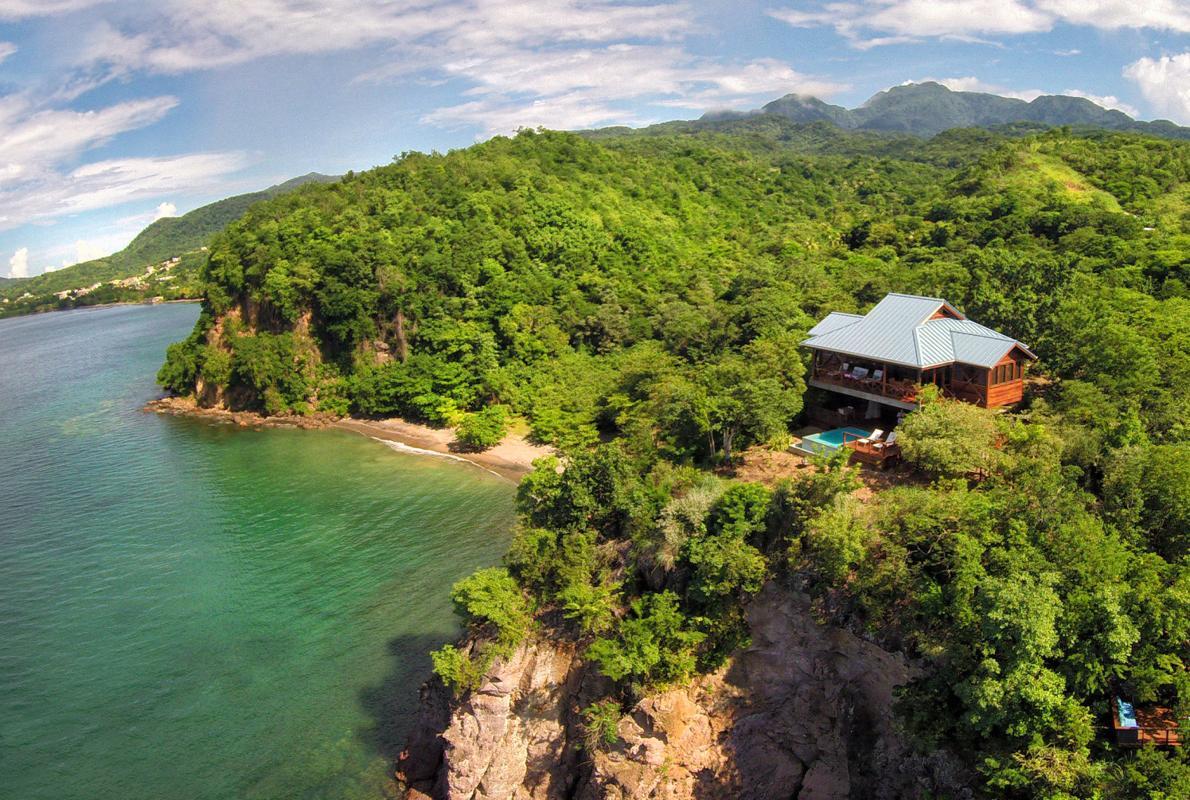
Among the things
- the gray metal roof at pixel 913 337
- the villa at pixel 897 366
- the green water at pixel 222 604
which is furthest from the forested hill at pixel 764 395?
the green water at pixel 222 604

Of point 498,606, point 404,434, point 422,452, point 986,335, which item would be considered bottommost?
point 422,452

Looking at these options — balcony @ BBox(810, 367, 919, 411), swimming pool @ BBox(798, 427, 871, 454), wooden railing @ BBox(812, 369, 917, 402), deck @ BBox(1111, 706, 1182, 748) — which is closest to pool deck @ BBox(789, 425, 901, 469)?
swimming pool @ BBox(798, 427, 871, 454)

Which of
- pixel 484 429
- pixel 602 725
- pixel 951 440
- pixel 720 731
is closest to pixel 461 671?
pixel 602 725

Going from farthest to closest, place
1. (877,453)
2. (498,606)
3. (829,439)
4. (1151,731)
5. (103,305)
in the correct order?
(103,305)
(829,439)
(877,453)
(498,606)
(1151,731)

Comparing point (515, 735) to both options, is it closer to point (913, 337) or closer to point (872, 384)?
point (872, 384)

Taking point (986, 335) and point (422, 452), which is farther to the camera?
point (422, 452)

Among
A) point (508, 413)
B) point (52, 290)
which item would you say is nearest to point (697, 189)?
point (508, 413)

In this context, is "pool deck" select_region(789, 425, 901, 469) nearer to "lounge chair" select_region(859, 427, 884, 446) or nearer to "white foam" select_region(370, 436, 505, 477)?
"lounge chair" select_region(859, 427, 884, 446)

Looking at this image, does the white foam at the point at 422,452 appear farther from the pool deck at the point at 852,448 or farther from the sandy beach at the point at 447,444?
the pool deck at the point at 852,448
